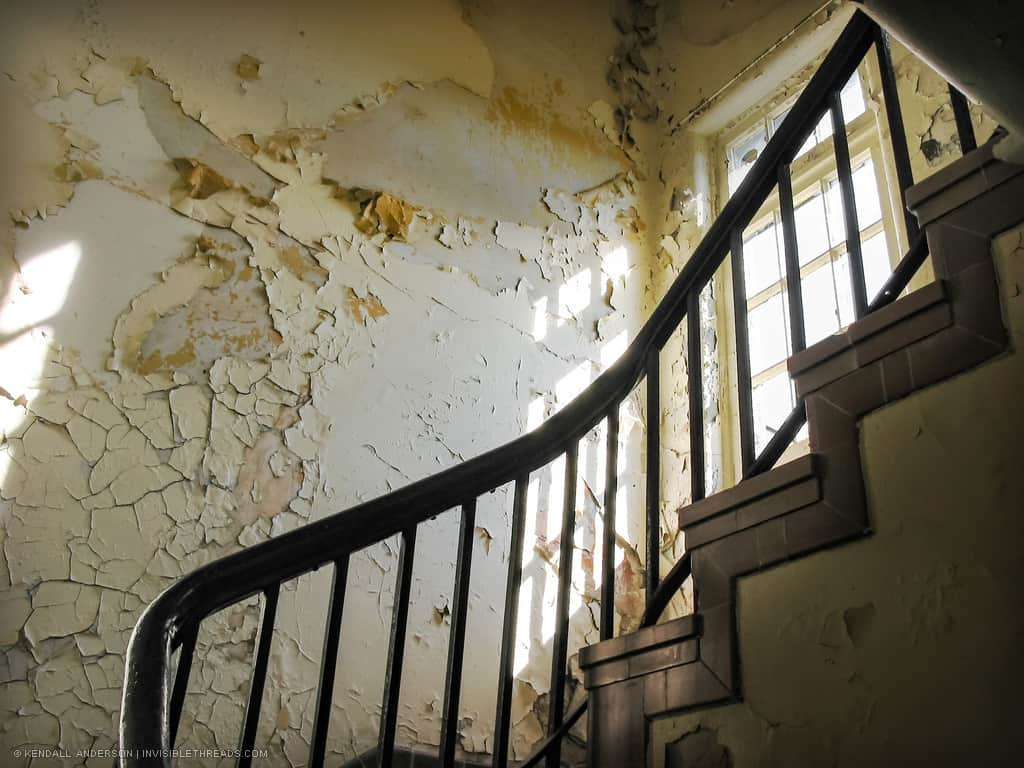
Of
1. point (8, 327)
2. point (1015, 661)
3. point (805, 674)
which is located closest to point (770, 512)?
point (805, 674)

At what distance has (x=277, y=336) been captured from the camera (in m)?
3.09

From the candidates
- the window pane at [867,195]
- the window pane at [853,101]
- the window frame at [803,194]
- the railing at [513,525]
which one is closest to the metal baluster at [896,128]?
the railing at [513,525]

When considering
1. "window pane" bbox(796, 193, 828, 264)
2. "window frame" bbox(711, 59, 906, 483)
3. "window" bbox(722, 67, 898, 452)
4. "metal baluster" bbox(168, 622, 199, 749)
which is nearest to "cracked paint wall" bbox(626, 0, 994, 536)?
"window frame" bbox(711, 59, 906, 483)

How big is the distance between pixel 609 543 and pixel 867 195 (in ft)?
8.03

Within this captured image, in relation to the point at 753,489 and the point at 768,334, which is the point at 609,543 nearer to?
the point at 753,489

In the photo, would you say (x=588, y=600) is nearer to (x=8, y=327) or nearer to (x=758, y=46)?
(x=8, y=327)

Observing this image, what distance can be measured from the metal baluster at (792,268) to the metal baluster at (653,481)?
30 centimetres

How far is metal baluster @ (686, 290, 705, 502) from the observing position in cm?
158

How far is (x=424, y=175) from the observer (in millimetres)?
3641

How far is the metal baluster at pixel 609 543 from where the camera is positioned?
5.29 feet

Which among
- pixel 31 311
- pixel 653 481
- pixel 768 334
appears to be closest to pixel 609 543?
pixel 653 481

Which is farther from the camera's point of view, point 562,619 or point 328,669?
point 562,619

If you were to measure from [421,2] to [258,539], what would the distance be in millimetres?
2526

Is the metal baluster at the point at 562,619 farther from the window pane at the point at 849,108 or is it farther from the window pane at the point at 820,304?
the window pane at the point at 849,108
